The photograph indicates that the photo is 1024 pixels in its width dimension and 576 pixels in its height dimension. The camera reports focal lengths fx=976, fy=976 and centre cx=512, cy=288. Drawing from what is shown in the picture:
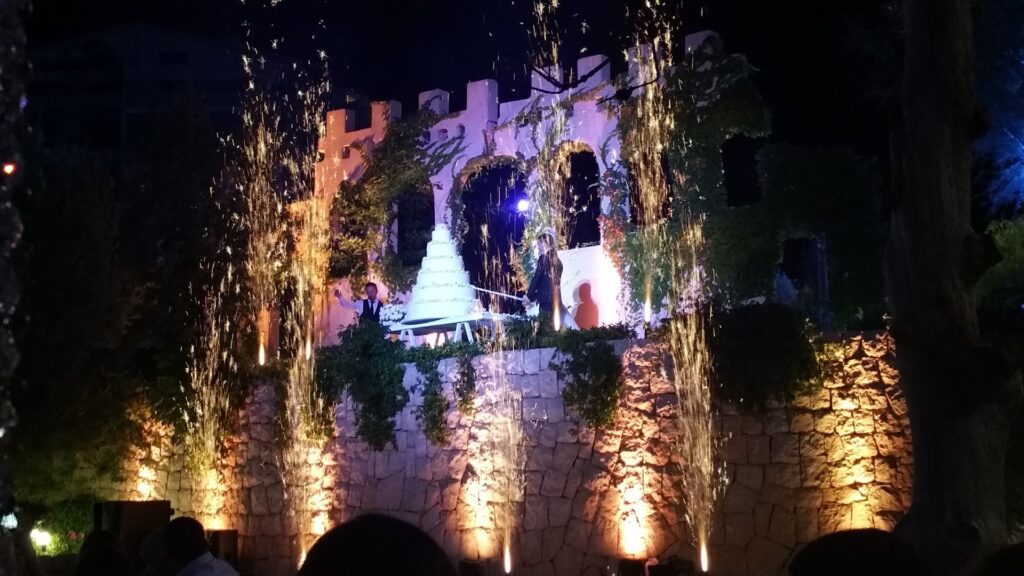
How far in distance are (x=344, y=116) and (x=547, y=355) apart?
952 cm

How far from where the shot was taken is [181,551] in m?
5.47

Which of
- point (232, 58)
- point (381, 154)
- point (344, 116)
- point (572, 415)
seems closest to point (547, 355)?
point (572, 415)

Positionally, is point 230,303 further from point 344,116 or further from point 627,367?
point 627,367

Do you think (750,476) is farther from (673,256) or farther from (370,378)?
(370,378)

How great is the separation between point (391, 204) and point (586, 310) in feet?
16.0

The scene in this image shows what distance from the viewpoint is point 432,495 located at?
12.7 metres

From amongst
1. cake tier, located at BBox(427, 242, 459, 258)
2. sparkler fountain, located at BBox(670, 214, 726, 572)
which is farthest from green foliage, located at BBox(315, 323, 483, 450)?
sparkler fountain, located at BBox(670, 214, 726, 572)

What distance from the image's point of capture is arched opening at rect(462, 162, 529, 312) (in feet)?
65.2

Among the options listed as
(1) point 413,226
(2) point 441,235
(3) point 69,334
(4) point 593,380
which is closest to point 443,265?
(2) point 441,235

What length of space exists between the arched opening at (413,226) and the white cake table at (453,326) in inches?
141

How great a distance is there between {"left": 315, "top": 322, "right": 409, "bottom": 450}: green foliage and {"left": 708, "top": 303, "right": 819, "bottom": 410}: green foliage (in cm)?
474

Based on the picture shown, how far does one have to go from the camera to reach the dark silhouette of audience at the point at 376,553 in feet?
7.16

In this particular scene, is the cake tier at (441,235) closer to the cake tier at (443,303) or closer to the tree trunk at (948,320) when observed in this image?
the cake tier at (443,303)

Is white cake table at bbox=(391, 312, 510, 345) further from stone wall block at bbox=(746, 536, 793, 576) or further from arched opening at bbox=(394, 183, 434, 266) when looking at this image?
stone wall block at bbox=(746, 536, 793, 576)
